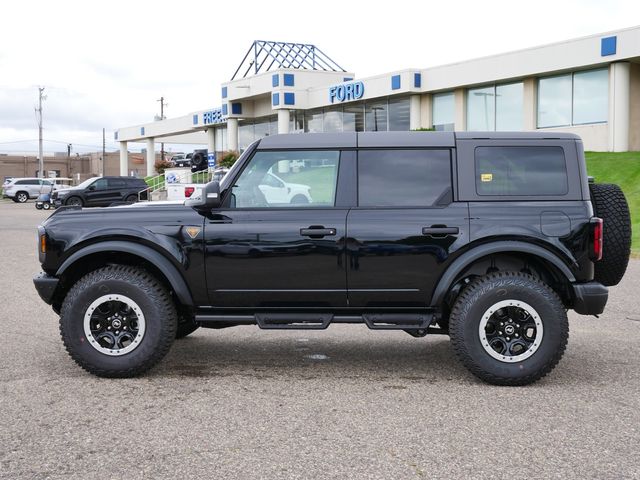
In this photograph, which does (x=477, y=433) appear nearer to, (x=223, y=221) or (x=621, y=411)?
(x=621, y=411)

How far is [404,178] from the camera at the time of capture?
6227mm

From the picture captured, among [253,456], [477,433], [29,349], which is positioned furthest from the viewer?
[29,349]

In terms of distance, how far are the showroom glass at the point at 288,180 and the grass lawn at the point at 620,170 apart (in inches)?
784

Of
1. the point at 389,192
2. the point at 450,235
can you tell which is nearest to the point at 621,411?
the point at 450,235

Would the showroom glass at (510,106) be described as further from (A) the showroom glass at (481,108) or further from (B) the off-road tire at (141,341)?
(B) the off-road tire at (141,341)

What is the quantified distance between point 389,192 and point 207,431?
2.42 m

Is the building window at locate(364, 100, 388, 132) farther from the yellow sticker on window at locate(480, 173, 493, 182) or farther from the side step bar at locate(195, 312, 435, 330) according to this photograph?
the side step bar at locate(195, 312, 435, 330)

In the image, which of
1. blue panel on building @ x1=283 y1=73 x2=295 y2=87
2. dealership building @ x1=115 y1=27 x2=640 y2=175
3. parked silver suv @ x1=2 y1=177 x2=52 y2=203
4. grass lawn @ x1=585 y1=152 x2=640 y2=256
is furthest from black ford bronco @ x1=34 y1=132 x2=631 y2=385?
parked silver suv @ x1=2 y1=177 x2=52 y2=203

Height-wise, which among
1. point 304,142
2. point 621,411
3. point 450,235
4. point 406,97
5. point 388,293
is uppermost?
point 406,97

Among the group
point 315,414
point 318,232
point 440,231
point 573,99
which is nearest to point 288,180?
point 318,232

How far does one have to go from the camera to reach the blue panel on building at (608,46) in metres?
29.6

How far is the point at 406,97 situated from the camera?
4100 centimetres

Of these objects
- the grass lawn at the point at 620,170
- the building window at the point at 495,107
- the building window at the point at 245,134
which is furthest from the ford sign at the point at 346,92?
the grass lawn at the point at 620,170

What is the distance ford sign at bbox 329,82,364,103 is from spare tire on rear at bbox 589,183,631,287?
3700 centimetres
